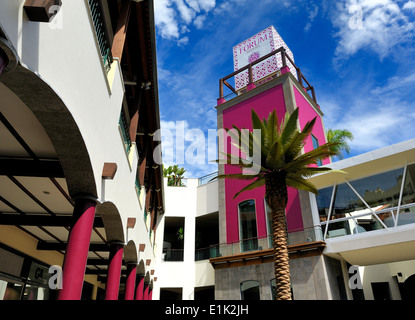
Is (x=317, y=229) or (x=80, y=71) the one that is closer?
(x=80, y=71)

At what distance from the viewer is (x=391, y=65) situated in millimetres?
14414

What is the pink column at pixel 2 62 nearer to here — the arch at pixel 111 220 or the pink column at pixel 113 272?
the arch at pixel 111 220

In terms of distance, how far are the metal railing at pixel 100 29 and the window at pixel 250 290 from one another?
16.0m

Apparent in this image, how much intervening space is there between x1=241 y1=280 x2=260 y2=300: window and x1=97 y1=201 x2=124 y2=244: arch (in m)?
12.1

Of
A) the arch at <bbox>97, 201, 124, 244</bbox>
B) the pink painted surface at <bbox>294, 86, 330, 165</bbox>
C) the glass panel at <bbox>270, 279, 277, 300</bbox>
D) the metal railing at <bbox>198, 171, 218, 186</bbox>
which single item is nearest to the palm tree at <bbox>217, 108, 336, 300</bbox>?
the glass panel at <bbox>270, 279, 277, 300</bbox>

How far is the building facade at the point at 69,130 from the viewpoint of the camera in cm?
356

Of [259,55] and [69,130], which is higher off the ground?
[259,55]

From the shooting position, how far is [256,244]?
1941 centimetres

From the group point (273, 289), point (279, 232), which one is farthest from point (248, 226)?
point (279, 232)

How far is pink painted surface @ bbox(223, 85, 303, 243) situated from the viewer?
1902 cm

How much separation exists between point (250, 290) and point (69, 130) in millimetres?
16960

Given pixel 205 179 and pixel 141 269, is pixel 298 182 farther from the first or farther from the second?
pixel 205 179

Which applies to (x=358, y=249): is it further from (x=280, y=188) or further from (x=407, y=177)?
(x=280, y=188)
